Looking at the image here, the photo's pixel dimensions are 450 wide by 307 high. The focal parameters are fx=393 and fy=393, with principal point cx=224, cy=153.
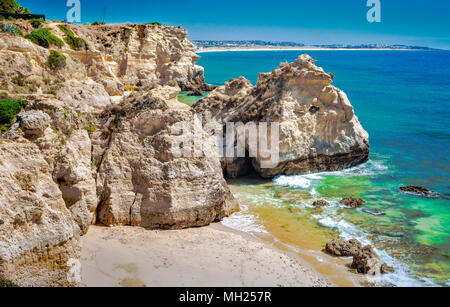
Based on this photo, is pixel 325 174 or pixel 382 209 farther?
pixel 325 174

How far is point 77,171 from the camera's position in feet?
39.0

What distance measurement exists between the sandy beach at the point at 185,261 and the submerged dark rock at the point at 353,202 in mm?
6237

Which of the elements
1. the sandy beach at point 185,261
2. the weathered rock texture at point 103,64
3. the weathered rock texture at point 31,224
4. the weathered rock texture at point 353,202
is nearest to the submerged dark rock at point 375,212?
the weathered rock texture at point 353,202

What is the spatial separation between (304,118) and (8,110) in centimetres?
1560

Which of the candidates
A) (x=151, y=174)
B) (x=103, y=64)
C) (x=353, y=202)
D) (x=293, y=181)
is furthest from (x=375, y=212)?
(x=103, y=64)

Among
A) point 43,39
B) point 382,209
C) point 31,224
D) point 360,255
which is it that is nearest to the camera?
point 31,224

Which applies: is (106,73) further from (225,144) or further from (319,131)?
(319,131)

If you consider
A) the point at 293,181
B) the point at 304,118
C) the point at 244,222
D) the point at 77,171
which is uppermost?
the point at 304,118

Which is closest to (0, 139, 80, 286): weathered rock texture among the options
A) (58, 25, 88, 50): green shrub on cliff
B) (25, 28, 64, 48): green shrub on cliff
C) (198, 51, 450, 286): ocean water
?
(198, 51, 450, 286): ocean water

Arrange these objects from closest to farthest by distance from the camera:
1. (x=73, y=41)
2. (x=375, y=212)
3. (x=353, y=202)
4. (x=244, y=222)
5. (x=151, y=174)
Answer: (x=151, y=174) < (x=244, y=222) < (x=375, y=212) < (x=353, y=202) < (x=73, y=41)

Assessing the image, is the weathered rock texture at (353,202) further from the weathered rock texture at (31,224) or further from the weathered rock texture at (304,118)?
the weathered rock texture at (31,224)

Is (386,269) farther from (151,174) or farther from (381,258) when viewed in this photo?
(151,174)

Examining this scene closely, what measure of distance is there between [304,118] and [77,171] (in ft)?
46.4

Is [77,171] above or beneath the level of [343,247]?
above
